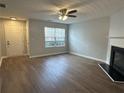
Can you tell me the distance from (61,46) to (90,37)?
2.48 meters

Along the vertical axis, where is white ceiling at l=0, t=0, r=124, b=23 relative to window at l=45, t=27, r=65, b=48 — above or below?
above

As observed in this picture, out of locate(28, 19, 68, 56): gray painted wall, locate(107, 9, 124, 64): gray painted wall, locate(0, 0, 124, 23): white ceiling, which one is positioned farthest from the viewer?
locate(28, 19, 68, 56): gray painted wall

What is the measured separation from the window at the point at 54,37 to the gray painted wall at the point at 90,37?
0.74 m

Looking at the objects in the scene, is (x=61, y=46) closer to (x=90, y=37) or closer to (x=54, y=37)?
(x=54, y=37)

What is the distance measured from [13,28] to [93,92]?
5985 millimetres

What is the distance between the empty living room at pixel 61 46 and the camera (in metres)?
2.84

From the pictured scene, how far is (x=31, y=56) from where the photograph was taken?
6027mm

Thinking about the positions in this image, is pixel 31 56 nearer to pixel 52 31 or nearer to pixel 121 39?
pixel 52 31

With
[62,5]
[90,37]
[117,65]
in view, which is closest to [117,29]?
[117,65]

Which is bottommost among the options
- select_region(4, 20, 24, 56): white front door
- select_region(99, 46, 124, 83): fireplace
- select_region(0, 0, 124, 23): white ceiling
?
select_region(99, 46, 124, 83): fireplace

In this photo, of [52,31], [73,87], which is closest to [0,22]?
[52,31]

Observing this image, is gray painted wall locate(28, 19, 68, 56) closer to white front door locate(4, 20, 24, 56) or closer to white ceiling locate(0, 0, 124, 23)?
white front door locate(4, 20, 24, 56)

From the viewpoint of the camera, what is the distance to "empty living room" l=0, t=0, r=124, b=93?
2842mm

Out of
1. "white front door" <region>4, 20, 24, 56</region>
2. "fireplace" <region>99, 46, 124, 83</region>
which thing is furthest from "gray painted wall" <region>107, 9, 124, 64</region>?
"white front door" <region>4, 20, 24, 56</region>
